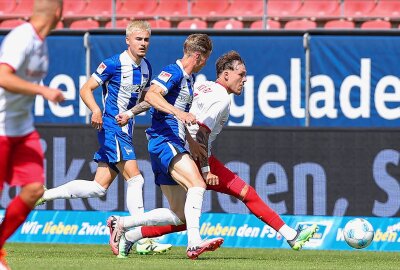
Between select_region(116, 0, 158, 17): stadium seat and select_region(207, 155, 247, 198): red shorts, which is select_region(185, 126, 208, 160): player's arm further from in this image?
select_region(116, 0, 158, 17): stadium seat

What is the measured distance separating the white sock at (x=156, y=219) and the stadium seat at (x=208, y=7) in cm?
868

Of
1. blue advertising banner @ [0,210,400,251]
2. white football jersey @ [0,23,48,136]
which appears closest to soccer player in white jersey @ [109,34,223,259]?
white football jersey @ [0,23,48,136]

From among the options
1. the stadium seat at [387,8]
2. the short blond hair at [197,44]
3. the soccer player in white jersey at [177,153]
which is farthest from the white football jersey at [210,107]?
the stadium seat at [387,8]

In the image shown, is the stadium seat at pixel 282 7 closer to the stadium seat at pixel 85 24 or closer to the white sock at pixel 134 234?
the stadium seat at pixel 85 24

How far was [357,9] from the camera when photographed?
1884 cm

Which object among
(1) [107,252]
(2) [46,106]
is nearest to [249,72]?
(2) [46,106]

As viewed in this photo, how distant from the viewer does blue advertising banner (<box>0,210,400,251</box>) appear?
536 inches

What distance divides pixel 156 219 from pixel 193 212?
470mm

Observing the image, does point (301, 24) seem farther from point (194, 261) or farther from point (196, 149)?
point (194, 261)

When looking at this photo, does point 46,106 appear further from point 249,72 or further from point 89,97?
point 89,97

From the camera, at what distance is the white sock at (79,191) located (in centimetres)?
1155

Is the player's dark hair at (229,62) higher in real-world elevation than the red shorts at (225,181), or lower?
higher

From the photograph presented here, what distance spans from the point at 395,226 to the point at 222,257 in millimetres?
2946

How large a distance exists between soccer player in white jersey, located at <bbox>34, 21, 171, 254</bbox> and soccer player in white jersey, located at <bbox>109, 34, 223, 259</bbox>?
20.4 inches
